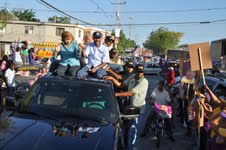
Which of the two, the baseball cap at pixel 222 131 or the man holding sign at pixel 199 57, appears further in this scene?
the man holding sign at pixel 199 57

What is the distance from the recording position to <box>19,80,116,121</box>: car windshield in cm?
494

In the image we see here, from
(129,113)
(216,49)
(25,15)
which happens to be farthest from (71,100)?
(25,15)

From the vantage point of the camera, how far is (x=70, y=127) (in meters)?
4.42

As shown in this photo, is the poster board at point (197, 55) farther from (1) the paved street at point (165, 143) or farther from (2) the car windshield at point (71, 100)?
(1) the paved street at point (165, 143)

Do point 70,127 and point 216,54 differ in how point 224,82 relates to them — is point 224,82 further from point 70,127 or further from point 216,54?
point 216,54

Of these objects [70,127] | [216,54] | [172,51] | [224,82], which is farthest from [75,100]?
[172,51]

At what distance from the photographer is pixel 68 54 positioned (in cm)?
724

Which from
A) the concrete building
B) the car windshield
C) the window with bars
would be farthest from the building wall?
the window with bars

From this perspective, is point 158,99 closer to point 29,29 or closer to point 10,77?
point 10,77

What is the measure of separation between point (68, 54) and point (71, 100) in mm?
2242

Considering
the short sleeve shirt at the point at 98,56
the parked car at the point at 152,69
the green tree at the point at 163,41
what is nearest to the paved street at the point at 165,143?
the short sleeve shirt at the point at 98,56

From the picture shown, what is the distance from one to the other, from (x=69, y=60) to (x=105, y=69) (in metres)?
0.70

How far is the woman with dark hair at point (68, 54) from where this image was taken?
705 centimetres

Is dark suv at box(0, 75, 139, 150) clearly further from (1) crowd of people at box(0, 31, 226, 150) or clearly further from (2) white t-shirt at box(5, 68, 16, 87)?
(2) white t-shirt at box(5, 68, 16, 87)
